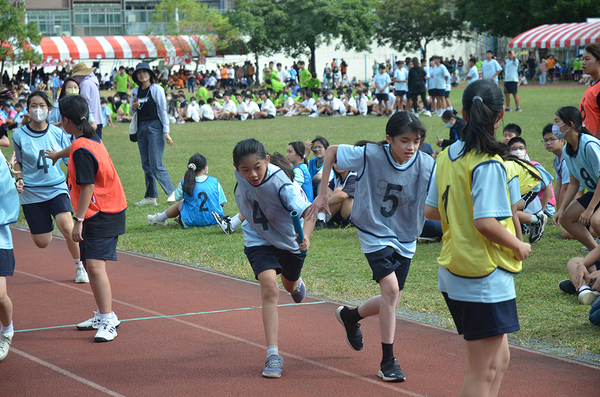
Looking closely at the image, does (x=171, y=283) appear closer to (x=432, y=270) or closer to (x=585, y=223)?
(x=432, y=270)

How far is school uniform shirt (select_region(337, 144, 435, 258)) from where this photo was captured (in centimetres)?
451

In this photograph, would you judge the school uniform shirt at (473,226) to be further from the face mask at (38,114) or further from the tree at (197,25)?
the tree at (197,25)

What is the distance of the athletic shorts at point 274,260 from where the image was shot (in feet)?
15.3

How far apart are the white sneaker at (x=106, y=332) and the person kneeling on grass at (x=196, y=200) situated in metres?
4.16

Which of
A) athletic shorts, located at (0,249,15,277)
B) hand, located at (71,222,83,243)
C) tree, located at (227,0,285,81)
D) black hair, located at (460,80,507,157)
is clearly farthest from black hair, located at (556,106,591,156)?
tree, located at (227,0,285,81)

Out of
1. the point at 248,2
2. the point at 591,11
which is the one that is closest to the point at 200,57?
the point at 248,2

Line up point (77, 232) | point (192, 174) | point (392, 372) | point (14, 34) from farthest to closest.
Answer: point (14, 34), point (192, 174), point (77, 232), point (392, 372)

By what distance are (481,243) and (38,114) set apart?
528 centimetres

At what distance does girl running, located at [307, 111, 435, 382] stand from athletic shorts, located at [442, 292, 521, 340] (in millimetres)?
1259

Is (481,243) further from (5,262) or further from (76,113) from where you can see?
(76,113)

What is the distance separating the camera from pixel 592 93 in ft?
22.6

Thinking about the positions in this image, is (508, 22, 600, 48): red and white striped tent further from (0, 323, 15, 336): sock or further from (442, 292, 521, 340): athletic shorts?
(442, 292, 521, 340): athletic shorts

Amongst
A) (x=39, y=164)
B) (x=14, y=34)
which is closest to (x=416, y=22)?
(x=14, y=34)

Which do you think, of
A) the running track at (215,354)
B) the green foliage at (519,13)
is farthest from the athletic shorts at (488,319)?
the green foliage at (519,13)
